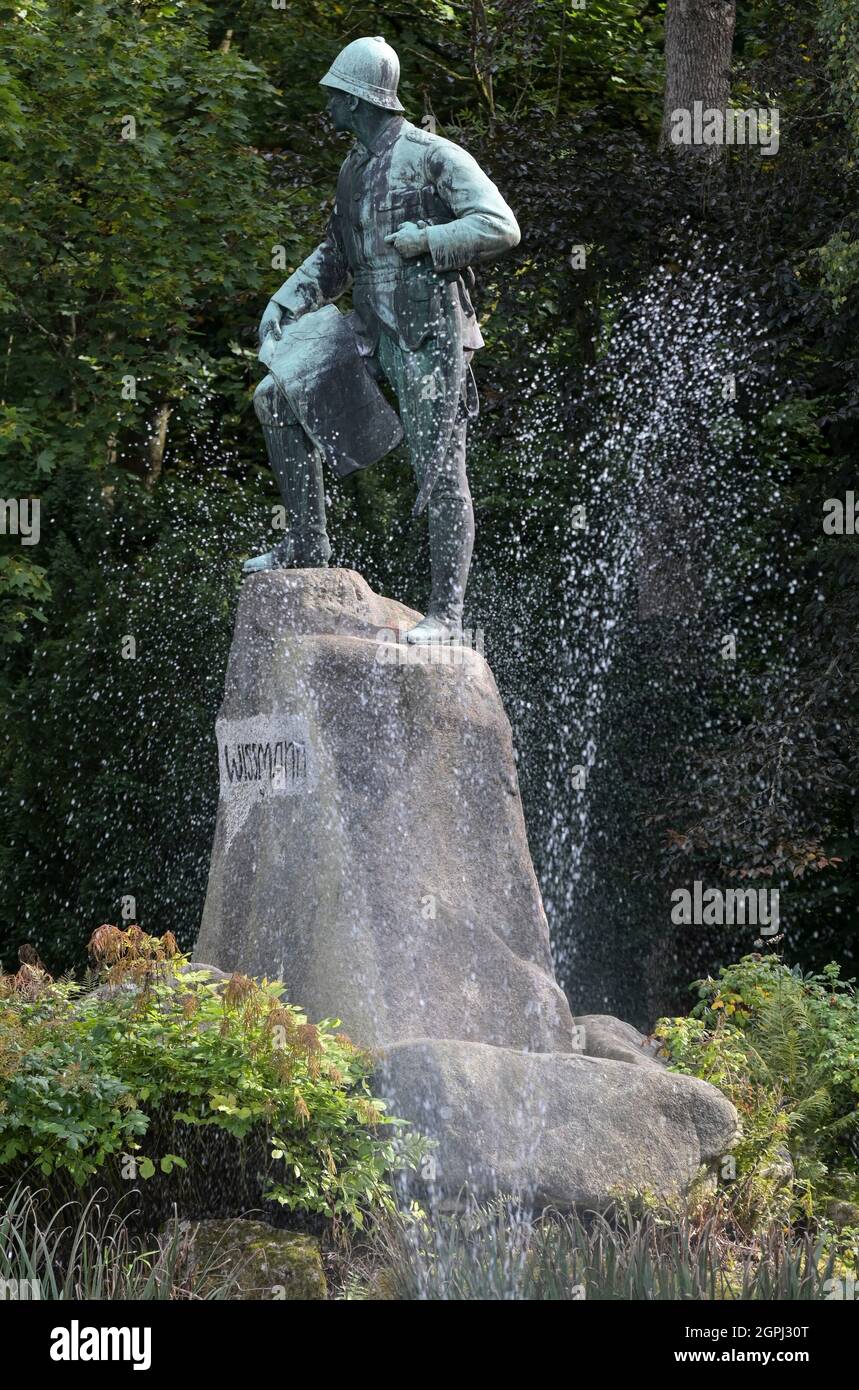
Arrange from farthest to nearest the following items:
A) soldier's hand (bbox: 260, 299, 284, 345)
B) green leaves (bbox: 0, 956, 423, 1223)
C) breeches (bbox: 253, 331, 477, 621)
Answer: soldier's hand (bbox: 260, 299, 284, 345)
breeches (bbox: 253, 331, 477, 621)
green leaves (bbox: 0, 956, 423, 1223)

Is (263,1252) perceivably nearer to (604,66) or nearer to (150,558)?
(150,558)

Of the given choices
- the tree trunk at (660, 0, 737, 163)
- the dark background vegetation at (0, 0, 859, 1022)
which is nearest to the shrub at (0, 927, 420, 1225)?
the dark background vegetation at (0, 0, 859, 1022)

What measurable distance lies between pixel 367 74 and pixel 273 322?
0.93 meters

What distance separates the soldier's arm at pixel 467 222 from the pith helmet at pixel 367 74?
0.35 m

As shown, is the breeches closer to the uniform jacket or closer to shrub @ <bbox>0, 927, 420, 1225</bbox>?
the uniform jacket

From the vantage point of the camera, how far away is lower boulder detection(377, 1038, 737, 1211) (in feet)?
18.2

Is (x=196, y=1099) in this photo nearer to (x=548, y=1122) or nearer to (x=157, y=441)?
(x=548, y=1122)

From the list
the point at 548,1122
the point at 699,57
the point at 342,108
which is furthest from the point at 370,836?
the point at 699,57

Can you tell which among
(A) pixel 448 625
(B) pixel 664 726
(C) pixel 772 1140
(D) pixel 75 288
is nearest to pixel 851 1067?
(C) pixel 772 1140

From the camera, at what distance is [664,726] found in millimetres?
11844

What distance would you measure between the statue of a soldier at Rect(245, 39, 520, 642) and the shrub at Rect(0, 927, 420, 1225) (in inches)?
70.2

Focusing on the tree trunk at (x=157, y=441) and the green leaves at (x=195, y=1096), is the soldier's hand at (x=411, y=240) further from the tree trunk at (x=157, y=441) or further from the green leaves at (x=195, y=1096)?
the tree trunk at (x=157, y=441)

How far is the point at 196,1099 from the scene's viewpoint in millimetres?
5395

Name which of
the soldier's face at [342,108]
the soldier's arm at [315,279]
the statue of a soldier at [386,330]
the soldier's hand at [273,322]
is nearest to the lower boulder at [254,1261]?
the statue of a soldier at [386,330]
